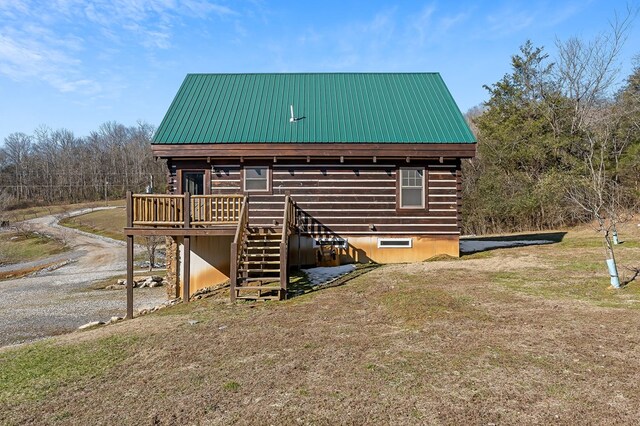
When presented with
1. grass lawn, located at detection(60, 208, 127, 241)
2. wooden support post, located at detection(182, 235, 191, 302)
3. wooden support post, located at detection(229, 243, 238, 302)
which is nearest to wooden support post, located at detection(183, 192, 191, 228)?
wooden support post, located at detection(182, 235, 191, 302)

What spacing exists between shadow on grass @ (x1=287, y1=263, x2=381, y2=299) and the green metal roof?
4.21 meters

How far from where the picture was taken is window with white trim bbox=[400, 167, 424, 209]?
14.7 m

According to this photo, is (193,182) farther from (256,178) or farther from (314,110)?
(314,110)

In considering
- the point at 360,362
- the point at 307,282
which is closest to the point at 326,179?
the point at 307,282

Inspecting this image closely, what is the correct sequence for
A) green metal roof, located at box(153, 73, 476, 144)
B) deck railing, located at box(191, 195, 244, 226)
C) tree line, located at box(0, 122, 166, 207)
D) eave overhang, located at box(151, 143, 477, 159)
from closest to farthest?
deck railing, located at box(191, 195, 244, 226), eave overhang, located at box(151, 143, 477, 159), green metal roof, located at box(153, 73, 476, 144), tree line, located at box(0, 122, 166, 207)

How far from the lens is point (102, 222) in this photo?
5575 centimetres

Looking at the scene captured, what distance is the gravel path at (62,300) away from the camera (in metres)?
13.3

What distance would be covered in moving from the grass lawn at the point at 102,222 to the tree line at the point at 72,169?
580 inches

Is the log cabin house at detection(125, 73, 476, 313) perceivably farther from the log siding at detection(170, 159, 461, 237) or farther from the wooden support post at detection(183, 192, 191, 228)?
the wooden support post at detection(183, 192, 191, 228)

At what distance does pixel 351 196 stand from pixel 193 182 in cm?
526

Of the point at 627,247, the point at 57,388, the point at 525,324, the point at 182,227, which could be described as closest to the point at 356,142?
the point at 182,227

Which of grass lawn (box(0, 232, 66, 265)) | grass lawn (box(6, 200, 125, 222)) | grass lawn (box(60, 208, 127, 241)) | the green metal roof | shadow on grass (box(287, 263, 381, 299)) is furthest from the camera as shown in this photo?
grass lawn (box(6, 200, 125, 222))

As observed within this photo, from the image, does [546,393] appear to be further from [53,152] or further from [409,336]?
[53,152]

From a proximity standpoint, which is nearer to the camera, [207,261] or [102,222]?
[207,261]
